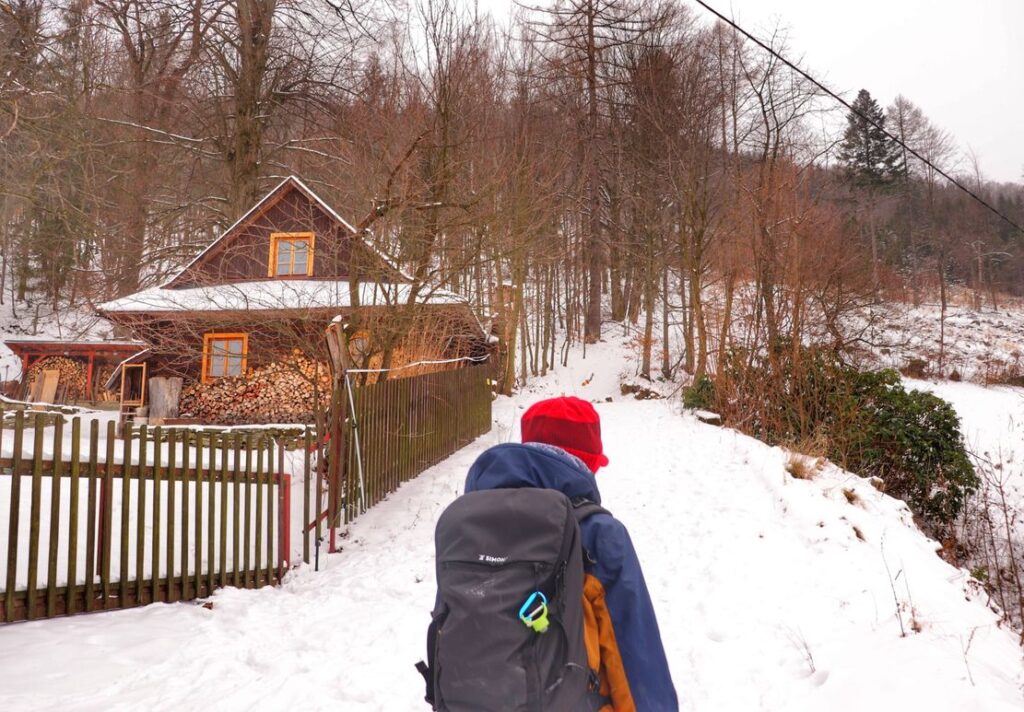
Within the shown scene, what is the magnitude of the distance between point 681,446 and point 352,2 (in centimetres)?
1264

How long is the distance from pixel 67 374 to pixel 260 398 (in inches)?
564

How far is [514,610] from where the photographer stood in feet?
4.87

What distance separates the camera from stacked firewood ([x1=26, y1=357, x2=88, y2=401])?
915 inches

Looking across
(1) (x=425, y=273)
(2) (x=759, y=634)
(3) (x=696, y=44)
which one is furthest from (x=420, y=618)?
(3) (x=696, y=44)

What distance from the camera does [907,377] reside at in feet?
67.9

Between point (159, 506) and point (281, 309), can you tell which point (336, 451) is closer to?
point (159, 506)

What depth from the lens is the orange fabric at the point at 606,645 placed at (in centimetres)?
162

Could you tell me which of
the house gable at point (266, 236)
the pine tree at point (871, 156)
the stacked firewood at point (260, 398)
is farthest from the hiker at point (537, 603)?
the pine tree at point (871, 156)

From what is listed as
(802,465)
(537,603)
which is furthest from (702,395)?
(537,603)

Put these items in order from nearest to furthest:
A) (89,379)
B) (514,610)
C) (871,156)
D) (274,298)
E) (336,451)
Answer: (514,610), (336,451), (274,298), (89,379), (871,156)

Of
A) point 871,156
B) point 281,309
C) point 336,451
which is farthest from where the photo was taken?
point 871,156

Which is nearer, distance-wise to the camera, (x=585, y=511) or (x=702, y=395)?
(x=585, y=511)

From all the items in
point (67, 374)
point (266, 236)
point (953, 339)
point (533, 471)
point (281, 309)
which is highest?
point (266, 236)

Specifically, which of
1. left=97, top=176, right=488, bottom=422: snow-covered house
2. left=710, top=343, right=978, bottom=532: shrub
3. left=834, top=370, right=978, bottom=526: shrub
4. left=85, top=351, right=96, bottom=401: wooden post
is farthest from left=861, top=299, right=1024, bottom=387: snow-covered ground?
left=85, top=351, right=96, bottom=401: wooden post
